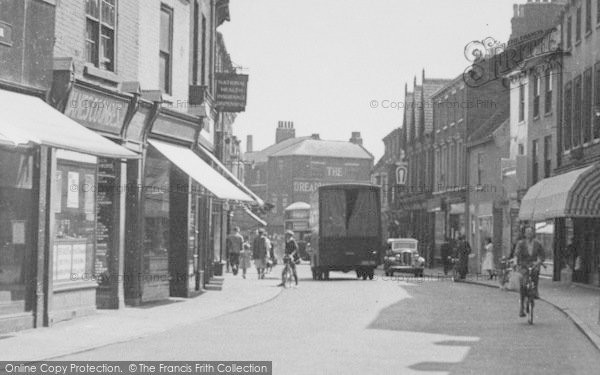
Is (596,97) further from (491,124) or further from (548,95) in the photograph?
(491,124)

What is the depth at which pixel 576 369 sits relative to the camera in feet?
39.6

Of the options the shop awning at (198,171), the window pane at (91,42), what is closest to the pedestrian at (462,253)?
the shop awning at (198,171)

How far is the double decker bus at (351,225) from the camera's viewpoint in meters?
38.4

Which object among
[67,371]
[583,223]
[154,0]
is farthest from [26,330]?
[583,223]

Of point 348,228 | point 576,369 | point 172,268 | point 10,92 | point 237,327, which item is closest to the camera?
point 576,369

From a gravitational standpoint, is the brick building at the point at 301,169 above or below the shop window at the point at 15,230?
above

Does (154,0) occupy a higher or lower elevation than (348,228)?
higher

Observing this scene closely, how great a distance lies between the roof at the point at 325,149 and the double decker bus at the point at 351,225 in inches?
3161

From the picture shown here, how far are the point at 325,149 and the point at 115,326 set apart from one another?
10603cm

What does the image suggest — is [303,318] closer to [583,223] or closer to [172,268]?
[172,268]

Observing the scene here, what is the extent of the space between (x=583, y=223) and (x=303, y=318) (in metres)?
18.2

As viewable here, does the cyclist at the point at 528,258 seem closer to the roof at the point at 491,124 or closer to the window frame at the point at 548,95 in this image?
the window frame at the point at 548,95

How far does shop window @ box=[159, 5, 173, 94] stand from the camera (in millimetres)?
24438

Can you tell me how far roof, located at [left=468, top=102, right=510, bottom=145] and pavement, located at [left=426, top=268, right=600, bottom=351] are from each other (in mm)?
15084
